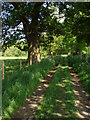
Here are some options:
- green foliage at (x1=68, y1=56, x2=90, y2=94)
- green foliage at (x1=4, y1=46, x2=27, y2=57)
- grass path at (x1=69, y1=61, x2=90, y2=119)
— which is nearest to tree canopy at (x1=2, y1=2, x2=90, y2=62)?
green foliage at (x1=68, y1=56, x2=90, y2=94)

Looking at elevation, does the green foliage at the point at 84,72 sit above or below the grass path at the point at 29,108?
above

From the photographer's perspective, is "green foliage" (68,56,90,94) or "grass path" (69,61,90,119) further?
"green foliage" (68,56,90,94)

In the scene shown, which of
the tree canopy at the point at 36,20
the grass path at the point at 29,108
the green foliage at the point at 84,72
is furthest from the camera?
the tree canopy at the point at 36,20

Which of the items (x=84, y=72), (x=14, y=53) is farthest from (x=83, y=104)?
(x=14, y=53)

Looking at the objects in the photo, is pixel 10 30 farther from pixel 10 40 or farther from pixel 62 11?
pixel 62 11

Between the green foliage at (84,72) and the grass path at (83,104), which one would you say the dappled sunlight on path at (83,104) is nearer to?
the grass path at (83,104)

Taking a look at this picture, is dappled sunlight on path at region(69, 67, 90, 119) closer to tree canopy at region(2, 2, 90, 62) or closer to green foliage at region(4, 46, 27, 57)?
tree canopy at region(2, 2, 90, 62)

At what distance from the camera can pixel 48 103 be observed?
439 cm

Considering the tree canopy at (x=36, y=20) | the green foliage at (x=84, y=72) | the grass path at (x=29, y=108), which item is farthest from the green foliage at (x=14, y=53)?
the grass path at (x=29, y=108)

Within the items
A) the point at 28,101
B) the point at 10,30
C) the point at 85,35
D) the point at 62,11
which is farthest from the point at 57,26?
the point at 28,101

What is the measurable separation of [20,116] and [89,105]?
2575mm

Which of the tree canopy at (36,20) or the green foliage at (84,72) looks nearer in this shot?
the green foliage at (84,72)

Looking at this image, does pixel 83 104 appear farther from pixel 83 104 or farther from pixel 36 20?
pixel 36 20

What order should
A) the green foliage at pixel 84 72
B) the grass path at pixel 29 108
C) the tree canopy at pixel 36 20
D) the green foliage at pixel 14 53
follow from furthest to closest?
1. the green foliage at pixel 14 53
2. the tree canopy at pixel 36 20
3. the green foliage at pixel 84 72
4. the grass path at pixel 29 108
